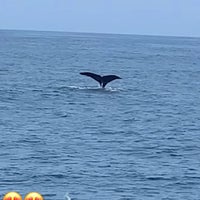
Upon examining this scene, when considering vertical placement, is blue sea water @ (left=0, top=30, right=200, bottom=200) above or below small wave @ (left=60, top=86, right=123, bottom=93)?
below

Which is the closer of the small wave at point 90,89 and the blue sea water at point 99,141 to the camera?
the blue sea water at point 99,141

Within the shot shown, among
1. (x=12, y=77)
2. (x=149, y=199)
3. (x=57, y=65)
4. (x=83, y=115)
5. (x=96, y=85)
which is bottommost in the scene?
(x=149, y=199)

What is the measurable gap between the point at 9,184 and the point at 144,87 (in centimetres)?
3630

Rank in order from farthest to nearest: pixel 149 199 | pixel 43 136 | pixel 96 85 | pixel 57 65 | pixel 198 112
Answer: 1. pixel 57 65
2. pixel 96 85
3. pixel 198 112
4. pixel 43 136
5. pixel 149 199

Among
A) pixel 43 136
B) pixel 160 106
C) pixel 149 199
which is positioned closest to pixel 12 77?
pixel 160 106

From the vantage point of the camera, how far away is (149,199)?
24.5 meters

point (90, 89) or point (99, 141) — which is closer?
point (99, 141)

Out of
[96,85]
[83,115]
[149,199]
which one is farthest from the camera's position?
[96,85]

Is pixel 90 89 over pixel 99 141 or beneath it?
over

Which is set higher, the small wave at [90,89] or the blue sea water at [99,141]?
the small wave at [90,89]

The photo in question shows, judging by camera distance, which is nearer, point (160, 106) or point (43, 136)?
point (43, 136)

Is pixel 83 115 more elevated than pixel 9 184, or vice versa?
pixel 83 115

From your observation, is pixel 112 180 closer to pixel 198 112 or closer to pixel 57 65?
pixel 198 112

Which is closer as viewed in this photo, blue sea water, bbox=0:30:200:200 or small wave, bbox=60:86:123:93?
blue sea water, bbox=0:30:200:200
